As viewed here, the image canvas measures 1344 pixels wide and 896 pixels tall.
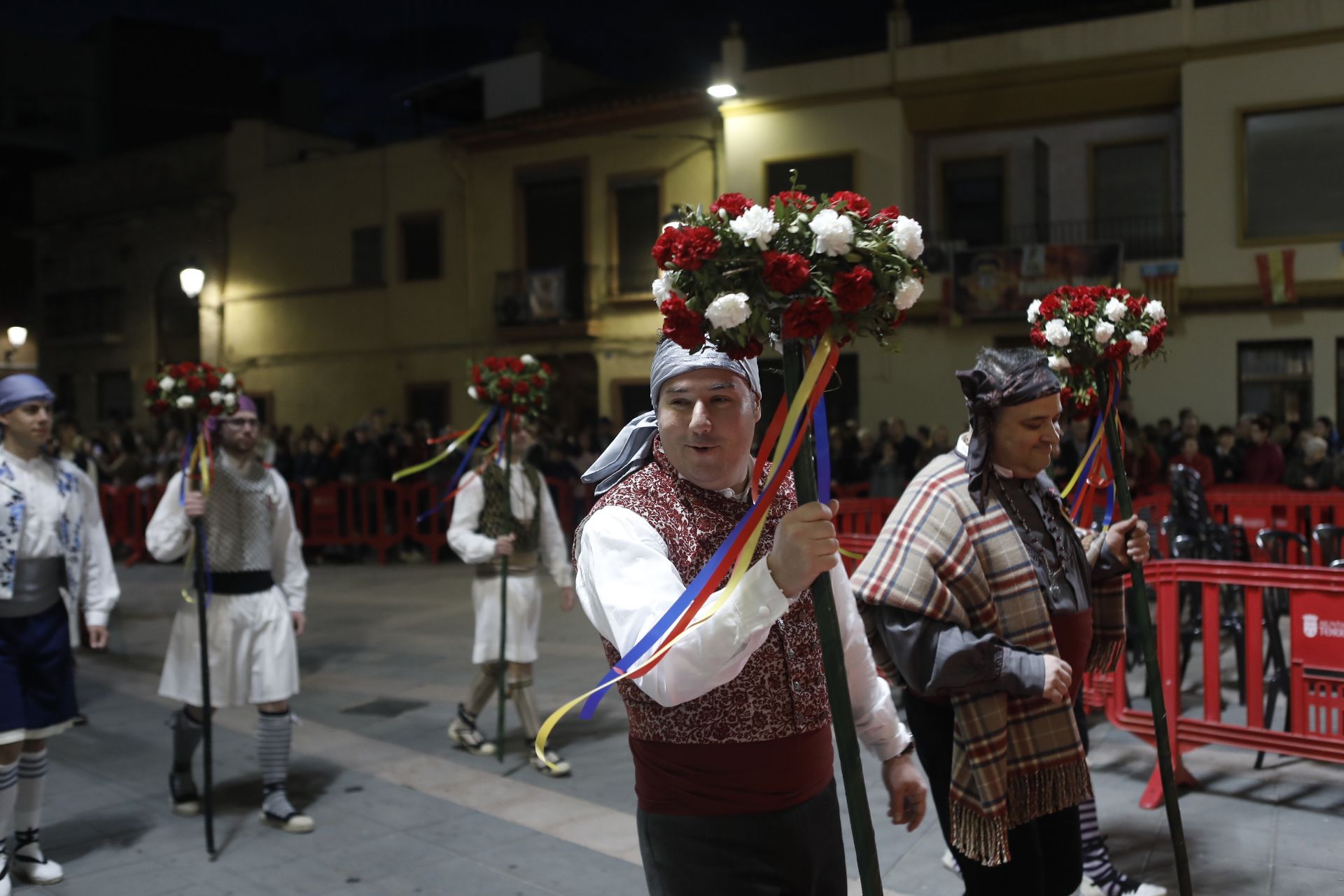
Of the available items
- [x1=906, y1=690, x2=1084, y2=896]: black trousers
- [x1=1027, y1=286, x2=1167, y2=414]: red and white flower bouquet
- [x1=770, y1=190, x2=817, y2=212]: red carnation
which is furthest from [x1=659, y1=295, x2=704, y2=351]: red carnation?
[x1=1027, y1=286, x2=1167, y2=414]: red and white flower bouquet

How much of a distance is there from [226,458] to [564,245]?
17.9 meters

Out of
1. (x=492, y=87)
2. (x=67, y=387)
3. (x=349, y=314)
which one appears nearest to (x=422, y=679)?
(x=349, y=314)

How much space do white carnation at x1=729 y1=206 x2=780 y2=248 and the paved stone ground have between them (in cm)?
330

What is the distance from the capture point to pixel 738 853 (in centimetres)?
248

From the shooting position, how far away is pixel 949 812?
346cm

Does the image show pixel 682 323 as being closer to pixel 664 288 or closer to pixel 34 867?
pixel 664 288

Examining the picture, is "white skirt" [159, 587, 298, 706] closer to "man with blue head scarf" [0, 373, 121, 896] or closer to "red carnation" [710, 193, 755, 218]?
"man with blue head scarf" [0, 373, 121, 896]

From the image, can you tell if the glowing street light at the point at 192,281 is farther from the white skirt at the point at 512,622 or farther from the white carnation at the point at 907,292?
the white carnation at the point at 907,292

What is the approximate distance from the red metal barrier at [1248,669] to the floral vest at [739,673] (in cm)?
355

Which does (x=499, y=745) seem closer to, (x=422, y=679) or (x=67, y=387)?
(x=422, y=679)

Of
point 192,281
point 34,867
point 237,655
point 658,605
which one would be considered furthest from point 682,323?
point 192,281

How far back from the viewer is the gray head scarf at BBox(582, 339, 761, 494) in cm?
248

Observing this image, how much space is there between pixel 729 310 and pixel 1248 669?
439 cm

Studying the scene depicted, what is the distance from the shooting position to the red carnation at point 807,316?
2.15 m
